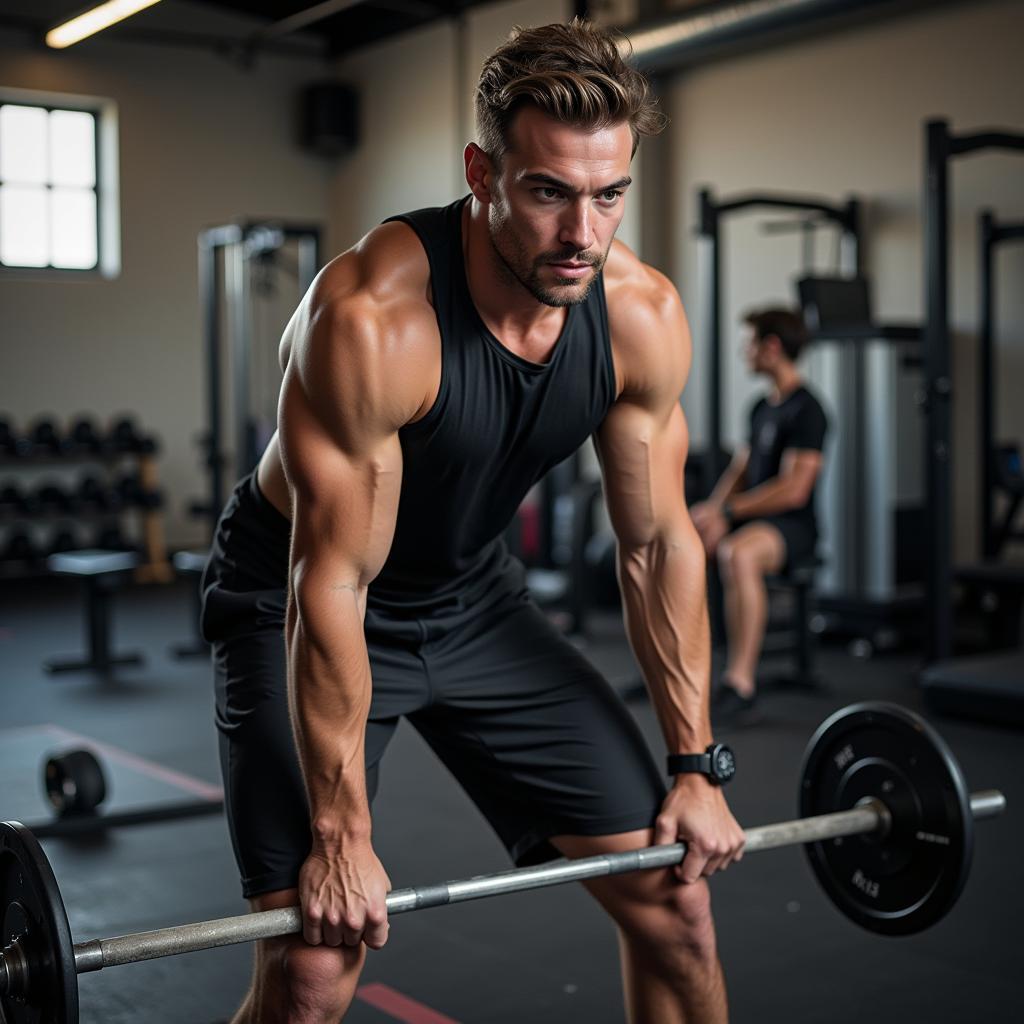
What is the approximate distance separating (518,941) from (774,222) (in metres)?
4.69

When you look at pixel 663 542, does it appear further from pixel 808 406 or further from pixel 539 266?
pixel 808 406

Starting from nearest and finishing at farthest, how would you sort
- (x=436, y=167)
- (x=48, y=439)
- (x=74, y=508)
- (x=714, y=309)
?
(x=714, y=309) → (x=48, y=439) → (x=74, y=508) → (x=436, y=167)

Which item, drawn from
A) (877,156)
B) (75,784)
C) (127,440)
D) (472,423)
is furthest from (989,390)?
(127,440)

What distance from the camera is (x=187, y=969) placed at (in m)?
2.34

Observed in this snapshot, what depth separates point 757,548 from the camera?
4309 mm

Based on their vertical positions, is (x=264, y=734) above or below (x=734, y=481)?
below

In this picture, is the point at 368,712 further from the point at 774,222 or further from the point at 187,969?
the point at 774,222

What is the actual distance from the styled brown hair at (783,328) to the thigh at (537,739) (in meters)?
2.83

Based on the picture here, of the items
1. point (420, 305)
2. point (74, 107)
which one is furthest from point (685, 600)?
point (74, 107)

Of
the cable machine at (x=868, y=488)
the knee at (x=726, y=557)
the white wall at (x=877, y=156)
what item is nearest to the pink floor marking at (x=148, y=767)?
the knee at (x=726, y=557)

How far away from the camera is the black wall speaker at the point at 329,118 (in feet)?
29.1

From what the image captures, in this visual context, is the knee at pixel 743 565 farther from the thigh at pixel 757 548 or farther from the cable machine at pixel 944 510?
the cable machine at pixel 944 510

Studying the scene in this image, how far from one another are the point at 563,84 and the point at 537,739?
2.55ft

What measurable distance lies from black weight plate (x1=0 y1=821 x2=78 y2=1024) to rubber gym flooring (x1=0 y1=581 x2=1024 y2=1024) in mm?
718
